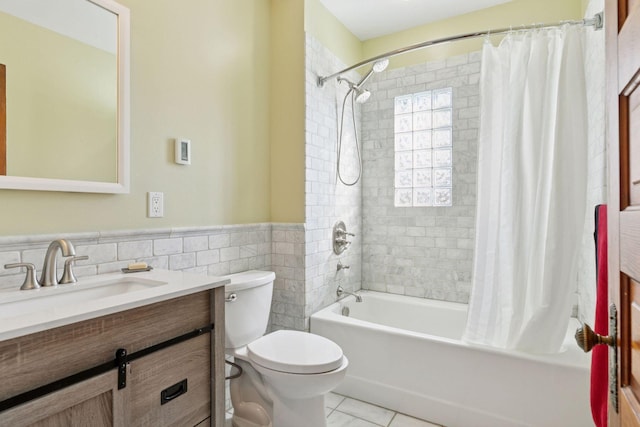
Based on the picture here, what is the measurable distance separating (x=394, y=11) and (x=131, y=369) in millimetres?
2822

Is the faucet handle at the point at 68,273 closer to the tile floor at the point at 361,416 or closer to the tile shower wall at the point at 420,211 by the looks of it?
the tile floor at the point at 361,416

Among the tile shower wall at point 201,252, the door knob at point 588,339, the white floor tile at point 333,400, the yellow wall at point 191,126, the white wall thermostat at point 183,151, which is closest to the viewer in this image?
the door knob at point 588,339

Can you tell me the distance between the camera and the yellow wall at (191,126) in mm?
1351

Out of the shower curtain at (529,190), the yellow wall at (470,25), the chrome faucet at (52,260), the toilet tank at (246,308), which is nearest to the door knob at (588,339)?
the shower curtain at (529,190)

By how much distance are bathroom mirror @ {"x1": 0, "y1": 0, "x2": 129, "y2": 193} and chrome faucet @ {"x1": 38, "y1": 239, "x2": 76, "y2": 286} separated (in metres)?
0.25

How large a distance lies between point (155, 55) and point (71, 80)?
41 centimetres

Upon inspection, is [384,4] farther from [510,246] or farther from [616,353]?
[616,353]

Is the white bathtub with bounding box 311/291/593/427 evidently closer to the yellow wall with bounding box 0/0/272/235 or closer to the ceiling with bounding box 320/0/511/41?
the yellow wall with bounding box 0/0/272/235

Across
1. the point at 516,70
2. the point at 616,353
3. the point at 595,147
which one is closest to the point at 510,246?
the point at 595,147

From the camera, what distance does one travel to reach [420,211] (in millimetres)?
2771

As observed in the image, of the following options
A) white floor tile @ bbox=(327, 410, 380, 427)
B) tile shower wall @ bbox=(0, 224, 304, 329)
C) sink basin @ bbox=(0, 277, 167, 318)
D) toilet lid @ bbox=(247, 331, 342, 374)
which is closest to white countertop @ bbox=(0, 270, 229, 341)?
sink basin @ bbox=(0, 277, 167, 318)

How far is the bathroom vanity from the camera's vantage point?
76 centimetres

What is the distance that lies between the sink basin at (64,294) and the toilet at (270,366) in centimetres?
45

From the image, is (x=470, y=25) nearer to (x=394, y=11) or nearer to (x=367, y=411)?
(x=394, y=11)
